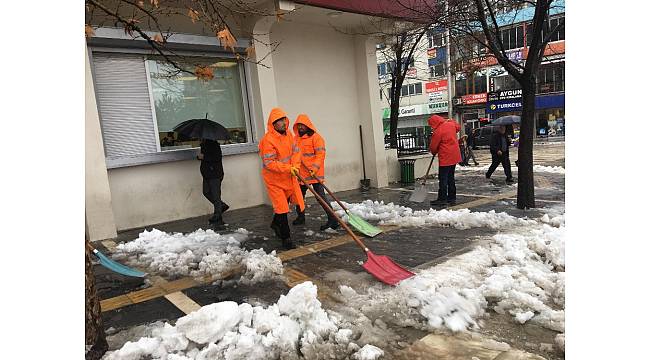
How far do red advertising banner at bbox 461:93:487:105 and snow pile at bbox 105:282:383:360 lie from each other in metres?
36.0

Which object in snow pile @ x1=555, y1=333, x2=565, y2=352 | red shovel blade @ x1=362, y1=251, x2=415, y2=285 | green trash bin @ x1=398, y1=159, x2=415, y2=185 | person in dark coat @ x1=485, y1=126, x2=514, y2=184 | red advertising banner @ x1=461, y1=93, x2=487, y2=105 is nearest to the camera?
snow pile @ x1=555, y1=333, x2=565, y2=352

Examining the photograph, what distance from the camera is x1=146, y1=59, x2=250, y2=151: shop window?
25.2ft

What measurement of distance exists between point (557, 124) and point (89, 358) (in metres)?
35.3

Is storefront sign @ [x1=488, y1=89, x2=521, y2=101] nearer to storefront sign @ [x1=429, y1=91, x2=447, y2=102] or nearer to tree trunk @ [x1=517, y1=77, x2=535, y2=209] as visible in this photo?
storefront sign @ [x1=429, y1=91, x2=447, y2=102]

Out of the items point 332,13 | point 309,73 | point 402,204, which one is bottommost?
point 402,204

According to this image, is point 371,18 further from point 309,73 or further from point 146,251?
point 146,251

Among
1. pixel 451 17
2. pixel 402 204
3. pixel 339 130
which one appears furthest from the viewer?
pixel 339 130

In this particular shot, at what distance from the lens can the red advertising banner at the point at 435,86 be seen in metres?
38.5

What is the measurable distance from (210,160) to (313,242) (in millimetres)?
2424

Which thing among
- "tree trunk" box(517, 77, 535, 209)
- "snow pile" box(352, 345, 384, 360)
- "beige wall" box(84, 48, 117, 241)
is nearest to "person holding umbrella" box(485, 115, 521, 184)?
"tree trunk" box(517, 77, 535, 209)

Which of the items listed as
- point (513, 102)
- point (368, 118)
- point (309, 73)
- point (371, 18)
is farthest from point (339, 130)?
point (513, 102)

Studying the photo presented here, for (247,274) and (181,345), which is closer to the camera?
(181,345)

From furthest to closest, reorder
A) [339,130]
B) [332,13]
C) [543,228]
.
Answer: [339,130] < [332,13] < [543,228]

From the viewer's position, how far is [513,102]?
33.0 m
